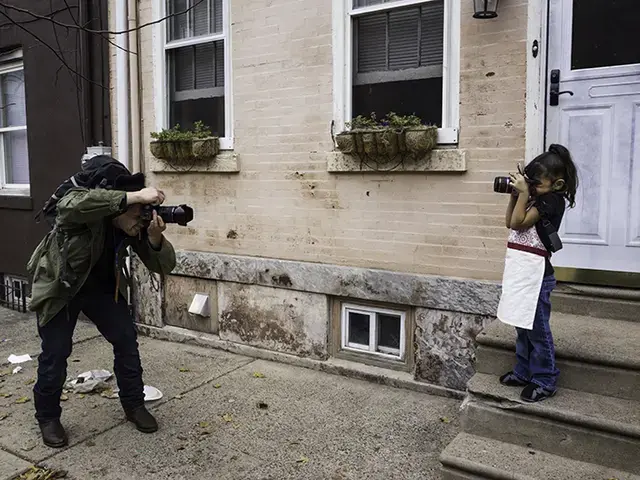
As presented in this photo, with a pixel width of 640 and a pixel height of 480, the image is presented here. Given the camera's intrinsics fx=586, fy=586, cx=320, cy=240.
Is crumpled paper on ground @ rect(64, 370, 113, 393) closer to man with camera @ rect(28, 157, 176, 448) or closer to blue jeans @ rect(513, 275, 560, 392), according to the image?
man with camera @ rect(28, 157, 176, 448)

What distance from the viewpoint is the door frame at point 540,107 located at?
155 inches


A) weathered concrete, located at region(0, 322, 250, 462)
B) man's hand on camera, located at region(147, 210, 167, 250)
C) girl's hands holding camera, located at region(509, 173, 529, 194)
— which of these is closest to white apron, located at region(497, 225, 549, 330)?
girl's hands holding camera, located at region(509, 173, 529, 194)

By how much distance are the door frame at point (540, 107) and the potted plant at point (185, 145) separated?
2794 mm

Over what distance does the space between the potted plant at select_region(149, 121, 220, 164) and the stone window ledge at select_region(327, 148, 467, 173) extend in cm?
128

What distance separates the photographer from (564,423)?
3.06 m

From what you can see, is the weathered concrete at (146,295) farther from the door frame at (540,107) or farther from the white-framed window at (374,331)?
the door frame at (540,107)

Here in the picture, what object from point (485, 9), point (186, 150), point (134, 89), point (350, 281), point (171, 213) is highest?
point (485, 9)

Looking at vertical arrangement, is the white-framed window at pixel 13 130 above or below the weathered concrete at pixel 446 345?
above

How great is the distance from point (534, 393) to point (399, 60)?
8.90ft

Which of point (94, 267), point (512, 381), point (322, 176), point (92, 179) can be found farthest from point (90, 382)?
point (512, 381)

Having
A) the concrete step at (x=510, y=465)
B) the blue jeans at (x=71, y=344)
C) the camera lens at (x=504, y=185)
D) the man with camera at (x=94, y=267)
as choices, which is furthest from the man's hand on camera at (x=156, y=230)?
the concrete step at (x=510, y=465)

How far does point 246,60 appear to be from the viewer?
5.24m

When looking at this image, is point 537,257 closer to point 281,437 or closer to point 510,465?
point 510,465

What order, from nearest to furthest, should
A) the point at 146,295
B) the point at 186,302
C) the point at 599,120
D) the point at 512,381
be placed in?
the point at 512,381
the point at 599,120
the point at 186,302
the point at 146,295
